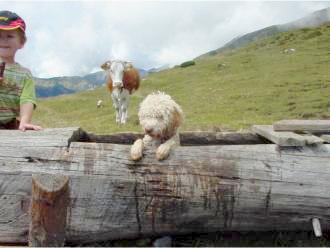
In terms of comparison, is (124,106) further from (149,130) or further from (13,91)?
(149,130)

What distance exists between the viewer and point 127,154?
14.6 ft

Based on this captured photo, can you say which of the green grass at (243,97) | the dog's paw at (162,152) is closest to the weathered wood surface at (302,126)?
the green grass at (243,97)

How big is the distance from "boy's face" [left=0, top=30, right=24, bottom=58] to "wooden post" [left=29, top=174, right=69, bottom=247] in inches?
76.0

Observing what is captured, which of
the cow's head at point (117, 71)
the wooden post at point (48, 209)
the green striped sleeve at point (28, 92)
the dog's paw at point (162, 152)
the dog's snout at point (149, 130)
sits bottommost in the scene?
the wooden post at point (48, 209)

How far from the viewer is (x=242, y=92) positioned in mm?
22203

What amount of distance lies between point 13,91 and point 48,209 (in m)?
1.94

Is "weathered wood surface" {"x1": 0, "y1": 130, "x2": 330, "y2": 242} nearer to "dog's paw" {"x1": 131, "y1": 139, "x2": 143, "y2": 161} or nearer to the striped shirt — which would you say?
"dog's paw" {"x1": 131, "y1": 139, "x2": 143, "y2": 161}

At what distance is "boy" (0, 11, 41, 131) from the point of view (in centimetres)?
506

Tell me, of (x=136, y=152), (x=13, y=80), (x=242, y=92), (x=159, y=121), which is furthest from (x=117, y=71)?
(x=136, y=152)

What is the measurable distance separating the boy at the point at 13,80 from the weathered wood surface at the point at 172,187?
0.77m

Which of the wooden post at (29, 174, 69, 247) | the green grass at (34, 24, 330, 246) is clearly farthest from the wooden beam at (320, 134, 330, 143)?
the wooden post at (29, 174, 69, 247)

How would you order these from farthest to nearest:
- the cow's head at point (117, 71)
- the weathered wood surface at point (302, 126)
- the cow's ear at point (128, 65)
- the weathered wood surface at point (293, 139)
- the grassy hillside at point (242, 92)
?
the cow's ear at point (128, 65) < the cow's head at point (117, 71) < the grassy hillside at point (242, 92) < the weathered wood surface at point (302, 126) < the weathered wood surface at point (293, 139)

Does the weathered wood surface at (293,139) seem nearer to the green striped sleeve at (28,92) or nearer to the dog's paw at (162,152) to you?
the dog's paw at (162,152)

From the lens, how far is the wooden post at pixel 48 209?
381 centimetres
